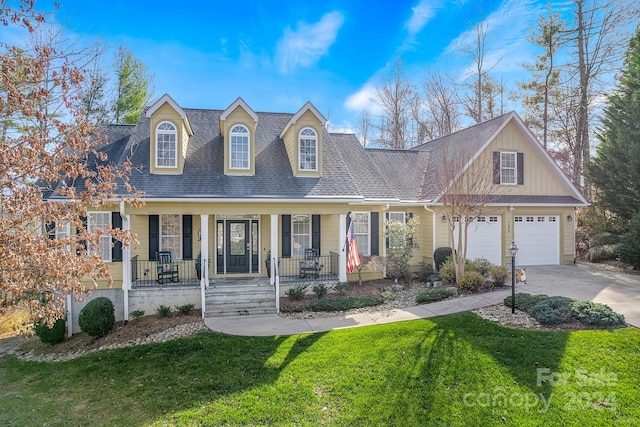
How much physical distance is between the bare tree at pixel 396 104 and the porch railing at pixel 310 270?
60.9 ft

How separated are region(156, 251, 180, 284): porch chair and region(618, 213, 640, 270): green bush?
17.8 metres

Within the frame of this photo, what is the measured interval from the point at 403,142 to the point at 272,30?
59.8 feet

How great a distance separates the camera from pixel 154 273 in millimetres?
12867

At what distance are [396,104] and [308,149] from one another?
18.1 metres

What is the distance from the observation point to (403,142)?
30297mm

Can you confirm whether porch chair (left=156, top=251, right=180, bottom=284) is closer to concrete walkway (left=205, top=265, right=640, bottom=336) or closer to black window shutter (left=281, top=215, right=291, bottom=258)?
concrete walkway (left=205, top=265, right=640, bottom=336)

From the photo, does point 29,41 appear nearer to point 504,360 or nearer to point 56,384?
point 56,384

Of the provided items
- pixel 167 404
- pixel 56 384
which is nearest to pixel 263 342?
pixel 167 404

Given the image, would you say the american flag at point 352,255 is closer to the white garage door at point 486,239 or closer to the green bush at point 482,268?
the green bush at point 482,268

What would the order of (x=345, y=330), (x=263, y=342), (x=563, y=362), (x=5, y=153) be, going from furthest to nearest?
(x=345, y=330) → (x=263, y=342) → (x=563, y=362) → (x=5, y=153)

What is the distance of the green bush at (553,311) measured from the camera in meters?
8.27

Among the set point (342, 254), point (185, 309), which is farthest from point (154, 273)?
point (342, 254)

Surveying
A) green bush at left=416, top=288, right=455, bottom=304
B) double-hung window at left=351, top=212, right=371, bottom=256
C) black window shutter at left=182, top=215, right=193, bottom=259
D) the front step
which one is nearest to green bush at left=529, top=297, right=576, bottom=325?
green bush at left=416, top=288, right=455, bottom=304

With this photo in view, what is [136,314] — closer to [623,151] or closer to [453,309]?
[453,309]
